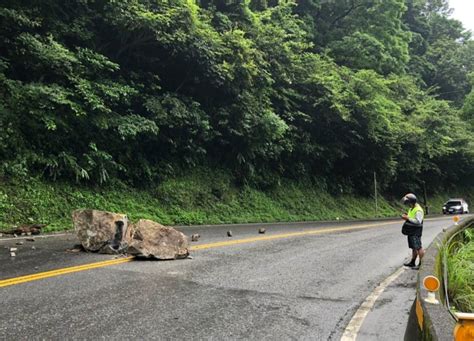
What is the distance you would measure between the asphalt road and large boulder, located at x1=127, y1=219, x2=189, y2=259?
36cm

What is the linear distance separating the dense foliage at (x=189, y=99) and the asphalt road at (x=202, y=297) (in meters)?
5.07

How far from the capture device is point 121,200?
15172 mm

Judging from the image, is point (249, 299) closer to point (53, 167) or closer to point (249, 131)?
point (53, 167)

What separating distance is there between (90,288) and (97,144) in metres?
9.96

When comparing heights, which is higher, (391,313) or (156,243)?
(156,243)

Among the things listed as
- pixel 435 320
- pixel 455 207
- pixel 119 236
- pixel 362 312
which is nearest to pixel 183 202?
pixel 119 236

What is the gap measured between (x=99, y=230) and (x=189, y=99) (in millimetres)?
9652

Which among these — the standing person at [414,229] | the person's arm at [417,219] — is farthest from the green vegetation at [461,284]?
the person's arm at [417,219]

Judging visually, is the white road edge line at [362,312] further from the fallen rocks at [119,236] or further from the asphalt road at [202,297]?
the fallen rocks at [119,236]

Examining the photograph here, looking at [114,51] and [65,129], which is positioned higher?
[114,51]

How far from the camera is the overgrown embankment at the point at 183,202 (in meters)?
12.5

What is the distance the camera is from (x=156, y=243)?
891 cm

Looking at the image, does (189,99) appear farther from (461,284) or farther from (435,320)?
(435,320)

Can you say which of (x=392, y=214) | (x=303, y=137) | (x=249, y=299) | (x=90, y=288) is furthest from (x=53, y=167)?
(x=392, y=214)
